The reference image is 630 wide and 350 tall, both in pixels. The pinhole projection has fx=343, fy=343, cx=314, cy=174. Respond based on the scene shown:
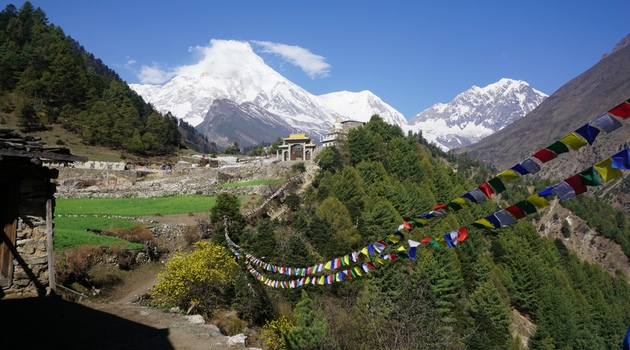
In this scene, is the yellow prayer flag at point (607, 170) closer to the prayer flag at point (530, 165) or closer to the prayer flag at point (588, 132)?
the prayer flag at point (588, 132)

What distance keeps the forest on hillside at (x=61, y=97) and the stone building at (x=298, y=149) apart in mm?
30388

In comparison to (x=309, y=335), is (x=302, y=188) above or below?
above

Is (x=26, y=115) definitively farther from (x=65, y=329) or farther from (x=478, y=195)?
(x=478, y=195)

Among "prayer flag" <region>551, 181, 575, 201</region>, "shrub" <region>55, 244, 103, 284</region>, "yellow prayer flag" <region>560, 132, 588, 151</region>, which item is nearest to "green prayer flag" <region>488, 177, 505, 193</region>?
"prayer flag" <region>551, 181, 575, 201</region>

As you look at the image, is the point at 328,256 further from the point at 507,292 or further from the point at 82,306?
the point at 507,292

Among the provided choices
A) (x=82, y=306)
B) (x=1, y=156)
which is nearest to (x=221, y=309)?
(x=82, y=306)

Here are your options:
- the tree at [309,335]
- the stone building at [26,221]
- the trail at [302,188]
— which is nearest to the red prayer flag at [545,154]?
the tree at [309,335]

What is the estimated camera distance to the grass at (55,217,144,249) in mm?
22281

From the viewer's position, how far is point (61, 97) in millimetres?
77375

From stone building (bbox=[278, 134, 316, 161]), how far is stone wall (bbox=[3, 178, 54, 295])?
2233 inches

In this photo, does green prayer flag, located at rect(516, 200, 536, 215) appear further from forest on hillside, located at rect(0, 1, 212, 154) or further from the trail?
forest on hillside, located at rect(0, 1, 212, 154)

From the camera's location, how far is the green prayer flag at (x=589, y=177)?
4820mm

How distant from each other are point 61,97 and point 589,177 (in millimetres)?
96455

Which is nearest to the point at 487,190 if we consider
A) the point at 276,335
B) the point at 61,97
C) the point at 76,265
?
the point at 276,335
